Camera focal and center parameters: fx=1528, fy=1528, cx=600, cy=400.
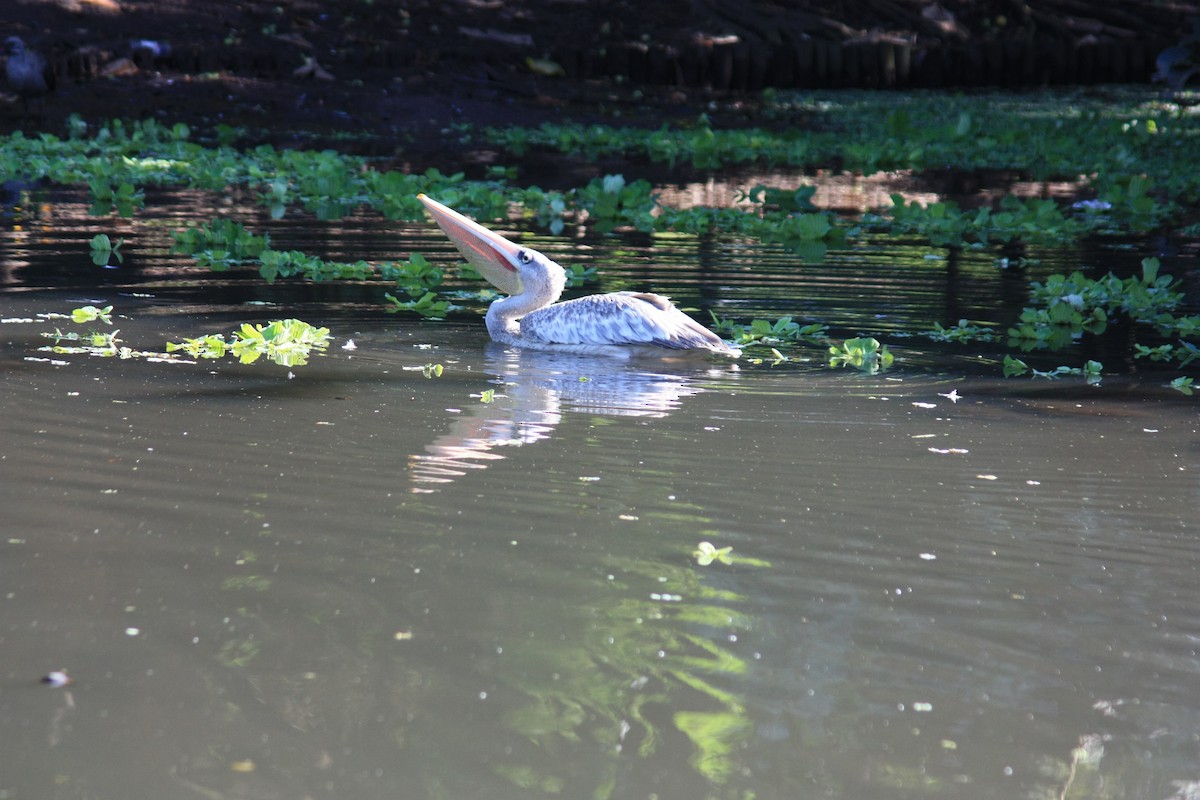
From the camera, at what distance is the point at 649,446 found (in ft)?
19.2

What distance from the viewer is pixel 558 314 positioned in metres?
8.23

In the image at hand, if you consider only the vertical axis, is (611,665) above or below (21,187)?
below

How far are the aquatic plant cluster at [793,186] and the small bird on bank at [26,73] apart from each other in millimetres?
2239

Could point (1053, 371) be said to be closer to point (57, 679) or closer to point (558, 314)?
point (558, 314)

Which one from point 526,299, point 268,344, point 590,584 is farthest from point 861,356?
point 590,584

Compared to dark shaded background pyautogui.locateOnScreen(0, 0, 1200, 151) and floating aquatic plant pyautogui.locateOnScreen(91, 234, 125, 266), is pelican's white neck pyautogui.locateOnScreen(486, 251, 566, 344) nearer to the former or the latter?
floating aquatic plant pyautogui.locateOnScreen(91, 234, 125, 266)

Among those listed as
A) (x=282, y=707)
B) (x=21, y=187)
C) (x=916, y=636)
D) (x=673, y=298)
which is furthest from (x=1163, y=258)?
(x=21, y=187)

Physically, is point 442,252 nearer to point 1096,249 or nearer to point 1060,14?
point 1096,249

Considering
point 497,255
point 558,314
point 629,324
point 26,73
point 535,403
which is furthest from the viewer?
point 26,73

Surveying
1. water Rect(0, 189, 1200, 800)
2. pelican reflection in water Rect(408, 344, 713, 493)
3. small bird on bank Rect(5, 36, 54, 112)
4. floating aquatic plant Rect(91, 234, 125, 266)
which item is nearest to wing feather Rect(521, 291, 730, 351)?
pelican reflection in water Rect(408, 344, 713, 493)

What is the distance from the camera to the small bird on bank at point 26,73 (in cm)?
2247

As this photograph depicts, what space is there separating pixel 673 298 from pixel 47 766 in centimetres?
687

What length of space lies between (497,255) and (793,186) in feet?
30.2

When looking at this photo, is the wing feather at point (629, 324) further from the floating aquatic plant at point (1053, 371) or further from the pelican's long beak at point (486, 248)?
the floating aquatic plant at point (1053, 371)
